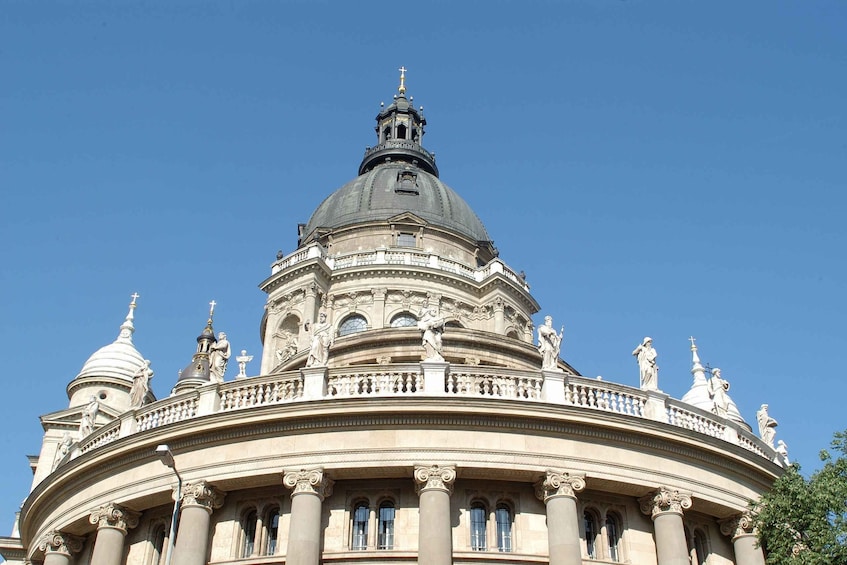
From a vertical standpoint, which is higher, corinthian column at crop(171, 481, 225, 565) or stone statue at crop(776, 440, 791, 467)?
stone statue at crop(776, 440, 791, 467)

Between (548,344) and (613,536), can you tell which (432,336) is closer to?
(548,344)

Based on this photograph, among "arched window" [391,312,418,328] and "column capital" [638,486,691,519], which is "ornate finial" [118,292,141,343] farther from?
"column capital" [638,486,691,519]

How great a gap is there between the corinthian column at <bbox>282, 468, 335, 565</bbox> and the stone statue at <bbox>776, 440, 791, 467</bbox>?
1634cm

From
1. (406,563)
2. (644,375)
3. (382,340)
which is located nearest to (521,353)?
(382,340)

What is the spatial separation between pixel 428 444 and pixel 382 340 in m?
13.9

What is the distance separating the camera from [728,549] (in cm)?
3002

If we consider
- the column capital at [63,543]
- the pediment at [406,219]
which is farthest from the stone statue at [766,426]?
the pediment at [406,219]

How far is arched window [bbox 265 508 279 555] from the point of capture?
27781mm

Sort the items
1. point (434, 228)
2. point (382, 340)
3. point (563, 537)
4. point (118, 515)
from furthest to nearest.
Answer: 1. point (434, 228)
2. point (382, 340)
3. point (118, 515)
4. point (563, 537)

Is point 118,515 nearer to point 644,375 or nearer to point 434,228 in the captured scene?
point 644,375

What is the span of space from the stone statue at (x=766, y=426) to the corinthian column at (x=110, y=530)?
21.9 m

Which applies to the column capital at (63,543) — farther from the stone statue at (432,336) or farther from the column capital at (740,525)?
the column capital at (740,525)

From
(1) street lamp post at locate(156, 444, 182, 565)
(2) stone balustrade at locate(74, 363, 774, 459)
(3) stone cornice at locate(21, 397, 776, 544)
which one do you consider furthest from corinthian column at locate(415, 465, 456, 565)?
(1) street lamp post at locate(156, 444, 182, 565)

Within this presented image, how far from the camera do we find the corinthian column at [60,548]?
1247 inches
